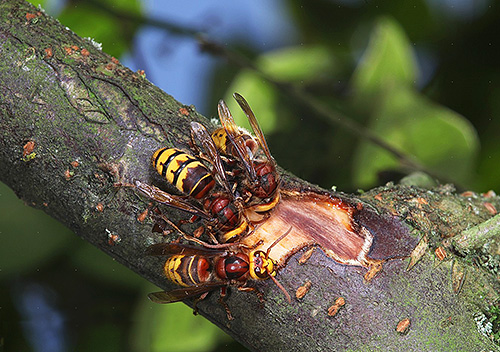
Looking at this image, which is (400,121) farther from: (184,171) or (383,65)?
(184,171)

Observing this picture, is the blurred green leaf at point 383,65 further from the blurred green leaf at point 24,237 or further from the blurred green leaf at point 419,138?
the blurred green leaf at point 24,237

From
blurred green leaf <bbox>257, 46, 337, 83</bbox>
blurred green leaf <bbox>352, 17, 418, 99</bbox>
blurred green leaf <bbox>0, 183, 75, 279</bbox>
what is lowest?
blurred green leaf <bbox>0, 183, 75, 279</bbox>

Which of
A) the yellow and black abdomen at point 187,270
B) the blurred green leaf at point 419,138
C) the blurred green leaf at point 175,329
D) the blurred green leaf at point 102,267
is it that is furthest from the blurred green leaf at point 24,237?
the blurred green leaf at point 419,138

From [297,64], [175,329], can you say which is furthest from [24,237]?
[297,64]

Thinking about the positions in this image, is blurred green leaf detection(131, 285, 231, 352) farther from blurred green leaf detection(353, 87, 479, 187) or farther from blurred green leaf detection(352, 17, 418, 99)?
blurred green leaf detection(352, 17, 418, 99)

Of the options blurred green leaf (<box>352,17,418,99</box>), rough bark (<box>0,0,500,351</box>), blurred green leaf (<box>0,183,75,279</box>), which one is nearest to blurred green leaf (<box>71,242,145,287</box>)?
blurred green leaf (<box>0,183,75,279</box>)
